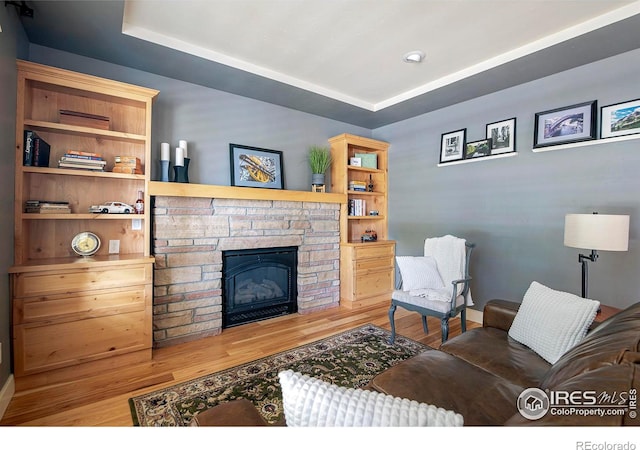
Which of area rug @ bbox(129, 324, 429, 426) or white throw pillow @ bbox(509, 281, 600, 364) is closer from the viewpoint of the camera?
white throw pillow @ bbox(509, 281, 600, 364)

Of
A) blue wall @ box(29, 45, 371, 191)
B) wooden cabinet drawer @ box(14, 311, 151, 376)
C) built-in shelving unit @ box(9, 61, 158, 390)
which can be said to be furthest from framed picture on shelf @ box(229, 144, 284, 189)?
wooden cabinet drawer @ box(14, 311, 151, 376)

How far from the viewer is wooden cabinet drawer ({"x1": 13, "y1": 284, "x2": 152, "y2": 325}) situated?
198 centimetres

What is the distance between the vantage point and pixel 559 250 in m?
2.72

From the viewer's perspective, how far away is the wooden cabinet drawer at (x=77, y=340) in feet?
6.50

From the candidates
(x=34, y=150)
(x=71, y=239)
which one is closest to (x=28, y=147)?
(x=34, y=150)

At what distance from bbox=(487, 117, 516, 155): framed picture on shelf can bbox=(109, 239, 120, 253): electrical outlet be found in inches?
154

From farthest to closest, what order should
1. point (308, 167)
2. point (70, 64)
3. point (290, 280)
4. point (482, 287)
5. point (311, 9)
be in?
point (308, 167) < point (290, 280) < point (482, 287) < point (70, 64) < point (311, 9)

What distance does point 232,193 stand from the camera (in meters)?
2.98

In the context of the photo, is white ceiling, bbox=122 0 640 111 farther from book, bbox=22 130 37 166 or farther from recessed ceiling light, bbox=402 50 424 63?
book, bbox=22 130 37 166

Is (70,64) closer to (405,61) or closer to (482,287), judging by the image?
(405,61)

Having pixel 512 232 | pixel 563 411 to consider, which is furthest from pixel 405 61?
pixel 563 411

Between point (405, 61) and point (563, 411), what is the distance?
9.34 ft

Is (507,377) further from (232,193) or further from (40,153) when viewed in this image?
(40,153)

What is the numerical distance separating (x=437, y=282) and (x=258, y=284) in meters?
1.94
